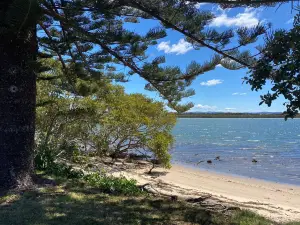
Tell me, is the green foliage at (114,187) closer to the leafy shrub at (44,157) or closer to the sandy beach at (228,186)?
the leafy shrub at (44,157)

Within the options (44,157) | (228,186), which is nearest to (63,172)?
(44,157)

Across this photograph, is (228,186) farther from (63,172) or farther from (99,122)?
(63,172)

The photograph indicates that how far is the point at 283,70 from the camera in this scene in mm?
2830

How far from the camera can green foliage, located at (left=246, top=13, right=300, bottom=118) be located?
2.79 meters

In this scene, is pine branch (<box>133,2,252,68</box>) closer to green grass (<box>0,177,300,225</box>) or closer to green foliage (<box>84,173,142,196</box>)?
green grass (<box>0,177,300,225</box>)

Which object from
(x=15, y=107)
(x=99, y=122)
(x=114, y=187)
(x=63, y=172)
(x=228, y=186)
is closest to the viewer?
(x=15, y=107)

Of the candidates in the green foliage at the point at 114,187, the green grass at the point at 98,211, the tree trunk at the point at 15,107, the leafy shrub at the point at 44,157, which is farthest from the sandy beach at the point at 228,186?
the tree trunk at the point at 15,107

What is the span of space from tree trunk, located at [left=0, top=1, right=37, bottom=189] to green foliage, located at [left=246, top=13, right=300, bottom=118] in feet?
11.8

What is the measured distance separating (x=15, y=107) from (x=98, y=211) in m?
2.13

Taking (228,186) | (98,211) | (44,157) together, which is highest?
(44,157)

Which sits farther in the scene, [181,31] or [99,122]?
[99,122]

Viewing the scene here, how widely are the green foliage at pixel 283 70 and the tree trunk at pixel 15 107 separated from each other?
3.60m

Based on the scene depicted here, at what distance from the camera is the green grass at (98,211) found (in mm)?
4113

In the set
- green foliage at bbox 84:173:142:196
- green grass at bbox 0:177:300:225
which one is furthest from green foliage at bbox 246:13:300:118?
green foliage at bbox 84:173:142:196
